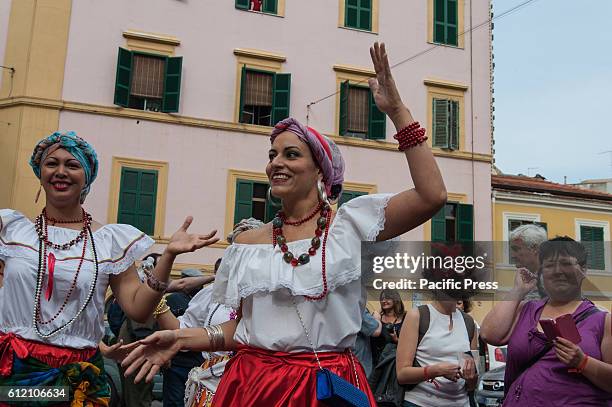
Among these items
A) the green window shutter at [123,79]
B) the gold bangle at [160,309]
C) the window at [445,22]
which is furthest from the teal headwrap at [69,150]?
the window at [445,22]

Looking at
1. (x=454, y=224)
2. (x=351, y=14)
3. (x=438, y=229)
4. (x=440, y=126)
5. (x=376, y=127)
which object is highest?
(x=351, y=14)

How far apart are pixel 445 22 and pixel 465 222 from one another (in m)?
6.29

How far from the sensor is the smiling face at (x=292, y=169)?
2.86 m

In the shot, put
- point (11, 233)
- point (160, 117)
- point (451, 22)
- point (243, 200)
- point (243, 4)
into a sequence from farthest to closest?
point (451, 22) < point (243, 4) < point (243, 200) < point (160, 117) < point (11, 233)

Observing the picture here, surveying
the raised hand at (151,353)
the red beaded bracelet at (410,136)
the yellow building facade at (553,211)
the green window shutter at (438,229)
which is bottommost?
the raised hand at (151,353)

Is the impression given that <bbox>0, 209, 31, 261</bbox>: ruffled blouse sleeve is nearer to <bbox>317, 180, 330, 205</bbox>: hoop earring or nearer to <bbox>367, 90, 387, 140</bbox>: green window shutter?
<bbox>317, 180, 330, 205</bbox>: hoop earring

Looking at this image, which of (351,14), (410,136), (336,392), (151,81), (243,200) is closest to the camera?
(336,392)

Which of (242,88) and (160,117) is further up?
(242,88)

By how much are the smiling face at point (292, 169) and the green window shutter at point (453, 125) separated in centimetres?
1802

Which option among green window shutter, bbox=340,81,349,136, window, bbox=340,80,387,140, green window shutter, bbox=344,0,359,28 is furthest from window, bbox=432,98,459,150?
green window shutter, bbox=344,0,359,28

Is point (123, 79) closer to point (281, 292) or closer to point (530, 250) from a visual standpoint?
point (530, 250)

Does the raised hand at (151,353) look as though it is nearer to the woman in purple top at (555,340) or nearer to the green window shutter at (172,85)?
the woman in purple top at (555,340)

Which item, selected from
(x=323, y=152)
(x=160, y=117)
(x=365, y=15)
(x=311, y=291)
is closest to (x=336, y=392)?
(x=311, y=291)

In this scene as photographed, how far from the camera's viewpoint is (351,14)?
20109mm
